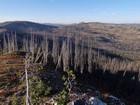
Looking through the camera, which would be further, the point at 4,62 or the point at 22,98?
the point at 4,62

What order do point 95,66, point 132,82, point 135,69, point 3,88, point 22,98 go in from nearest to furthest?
point 22,98 < point 3,88 < point 132,82 < point 95,66 < point 135,69

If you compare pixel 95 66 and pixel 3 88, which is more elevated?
pixel 3 88

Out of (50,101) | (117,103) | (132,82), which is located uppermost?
(50,101)

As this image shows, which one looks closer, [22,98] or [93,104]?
[93,104]

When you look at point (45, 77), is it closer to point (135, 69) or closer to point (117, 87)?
point (117, 87)

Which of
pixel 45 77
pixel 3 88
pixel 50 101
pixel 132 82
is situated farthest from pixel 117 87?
pixel 50 101

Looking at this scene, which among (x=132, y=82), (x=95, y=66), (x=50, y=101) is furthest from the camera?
(x=95, y=66)

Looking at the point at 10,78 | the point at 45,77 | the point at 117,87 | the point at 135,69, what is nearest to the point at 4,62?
the point at 10,78

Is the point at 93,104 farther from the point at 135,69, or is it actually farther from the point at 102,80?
the point at 135,69

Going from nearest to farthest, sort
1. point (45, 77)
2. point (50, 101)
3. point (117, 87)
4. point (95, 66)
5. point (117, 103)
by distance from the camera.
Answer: point (50, 101), point (117, 103), point (45, 77), point (117, 87), point (95, 66)
